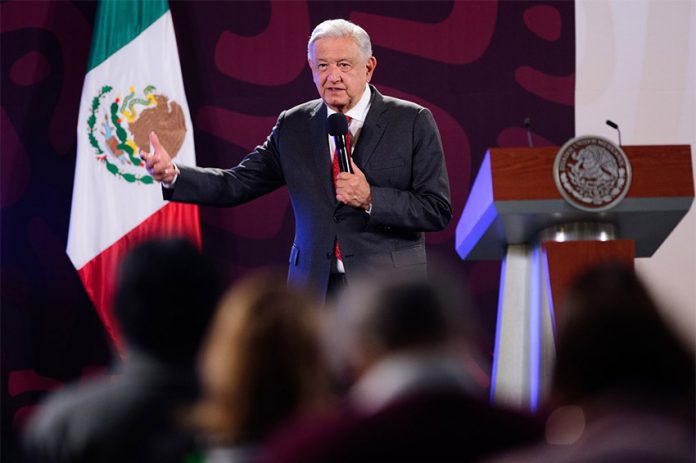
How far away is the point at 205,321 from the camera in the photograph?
144 cm

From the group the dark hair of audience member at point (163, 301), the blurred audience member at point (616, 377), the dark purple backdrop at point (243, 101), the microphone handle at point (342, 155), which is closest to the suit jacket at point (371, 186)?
the microphone handle at point (342, 155)

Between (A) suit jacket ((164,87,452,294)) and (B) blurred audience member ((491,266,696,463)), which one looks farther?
(A) suit jacket ((164,87,452,294))

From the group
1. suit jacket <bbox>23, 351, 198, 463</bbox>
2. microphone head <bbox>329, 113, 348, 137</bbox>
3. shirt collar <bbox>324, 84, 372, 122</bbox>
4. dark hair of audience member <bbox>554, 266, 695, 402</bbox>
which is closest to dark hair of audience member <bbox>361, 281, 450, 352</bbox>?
dark hair of audience member <bbox>554, 266, 695, 402</bbox>

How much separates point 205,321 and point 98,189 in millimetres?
3964

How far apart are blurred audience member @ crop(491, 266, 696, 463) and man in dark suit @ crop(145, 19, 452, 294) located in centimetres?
183

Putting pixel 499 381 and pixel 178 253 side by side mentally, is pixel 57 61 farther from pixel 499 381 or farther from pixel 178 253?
pixel 178 253

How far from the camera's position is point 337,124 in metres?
3.02

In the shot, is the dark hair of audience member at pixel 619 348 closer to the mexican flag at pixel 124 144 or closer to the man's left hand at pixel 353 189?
the man's left hand at pixel 353 189

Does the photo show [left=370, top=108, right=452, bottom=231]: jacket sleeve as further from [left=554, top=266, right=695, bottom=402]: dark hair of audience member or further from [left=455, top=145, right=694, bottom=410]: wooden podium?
[left=554, top=266, right=695, bottom=402]: dark hair of audience member

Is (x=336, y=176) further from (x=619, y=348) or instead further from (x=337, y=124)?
(x=619, y=348)

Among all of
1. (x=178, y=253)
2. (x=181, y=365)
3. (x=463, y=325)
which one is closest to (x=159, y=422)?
(x=181, y=365)

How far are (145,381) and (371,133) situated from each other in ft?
6.42

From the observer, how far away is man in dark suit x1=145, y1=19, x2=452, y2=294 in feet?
10.2

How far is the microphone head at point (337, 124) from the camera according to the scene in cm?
300
